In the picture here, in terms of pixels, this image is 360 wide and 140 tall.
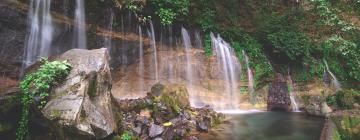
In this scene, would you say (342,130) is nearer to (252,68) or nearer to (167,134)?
(167,134)

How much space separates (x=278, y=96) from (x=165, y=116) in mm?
7480

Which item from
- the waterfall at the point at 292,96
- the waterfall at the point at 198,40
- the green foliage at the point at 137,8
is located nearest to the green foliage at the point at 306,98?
the waterfall at the point at 292,96

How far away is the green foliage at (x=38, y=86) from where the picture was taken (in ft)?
21.5

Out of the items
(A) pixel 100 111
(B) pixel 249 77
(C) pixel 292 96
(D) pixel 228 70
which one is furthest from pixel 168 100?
(C) pixel 292 96

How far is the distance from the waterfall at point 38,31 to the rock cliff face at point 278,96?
9.76 m

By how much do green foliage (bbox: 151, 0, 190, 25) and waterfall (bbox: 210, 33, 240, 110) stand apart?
6.33 feet

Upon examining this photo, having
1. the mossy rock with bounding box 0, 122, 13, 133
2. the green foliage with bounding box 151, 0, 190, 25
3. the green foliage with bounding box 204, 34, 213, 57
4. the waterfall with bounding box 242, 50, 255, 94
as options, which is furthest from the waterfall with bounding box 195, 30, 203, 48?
the mossy rock with bounding box 0, 122, 13, 133

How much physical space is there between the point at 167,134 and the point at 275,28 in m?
11.4

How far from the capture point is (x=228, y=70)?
1527 cm

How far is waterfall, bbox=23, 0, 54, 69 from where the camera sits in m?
11.2

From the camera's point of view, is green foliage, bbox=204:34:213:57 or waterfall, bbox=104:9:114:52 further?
green foliage, bbox=204:34:213:57

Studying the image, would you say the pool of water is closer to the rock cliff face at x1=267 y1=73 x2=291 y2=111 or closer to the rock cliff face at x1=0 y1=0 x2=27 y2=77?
the rock cliff face at x1=267 y1=73 x2=291 y2=111

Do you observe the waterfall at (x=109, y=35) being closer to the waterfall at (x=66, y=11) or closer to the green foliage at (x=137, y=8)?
the green foliage at (x=137, y=8)

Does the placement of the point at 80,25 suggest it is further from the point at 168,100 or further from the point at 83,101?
the point at 83,101
